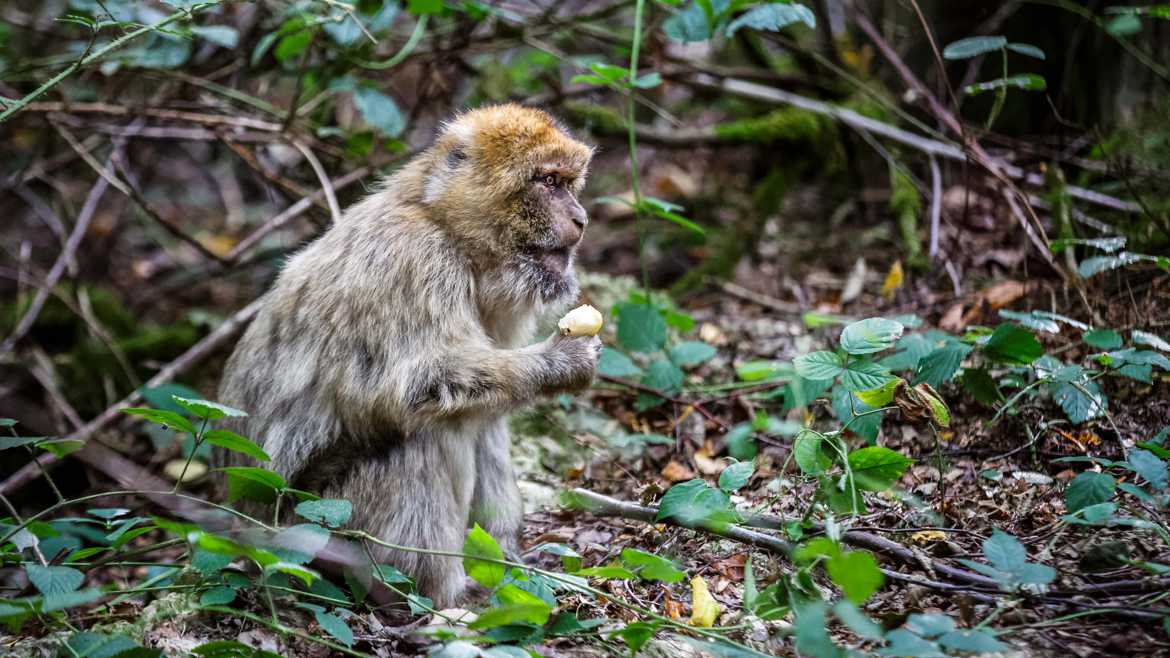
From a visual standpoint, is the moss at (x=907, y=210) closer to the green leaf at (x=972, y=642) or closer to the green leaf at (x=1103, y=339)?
the green leaf at (x=1103, y=339)

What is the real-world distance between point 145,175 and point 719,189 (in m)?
5.35

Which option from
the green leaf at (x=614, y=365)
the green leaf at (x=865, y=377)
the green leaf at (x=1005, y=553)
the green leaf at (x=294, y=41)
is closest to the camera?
the green leaf at (x=1005, y=553)

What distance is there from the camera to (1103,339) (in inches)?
162

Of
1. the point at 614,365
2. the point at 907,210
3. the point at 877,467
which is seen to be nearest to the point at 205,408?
the point at 614,365

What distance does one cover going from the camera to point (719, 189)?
26.2ft

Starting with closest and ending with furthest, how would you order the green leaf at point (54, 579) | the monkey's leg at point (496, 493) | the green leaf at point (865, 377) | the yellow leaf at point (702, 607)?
the green leaf at point (54, 579), the yellow leaf at point (702, 607), the green leaf at point (865, 377), the monkey's leg at point (496, 493)

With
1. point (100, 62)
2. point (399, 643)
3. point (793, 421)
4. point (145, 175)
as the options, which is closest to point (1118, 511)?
point (793, 421)

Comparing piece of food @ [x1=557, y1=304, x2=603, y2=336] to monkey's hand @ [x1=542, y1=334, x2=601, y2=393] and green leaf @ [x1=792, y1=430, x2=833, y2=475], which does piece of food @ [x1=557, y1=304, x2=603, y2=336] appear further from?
green leaf @ [x1=792, y1=430, x2=833, y2=475]

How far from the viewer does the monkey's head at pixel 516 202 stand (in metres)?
4.33

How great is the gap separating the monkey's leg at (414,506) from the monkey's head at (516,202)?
0.88 metres

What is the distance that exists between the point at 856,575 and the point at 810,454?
3.30 ft

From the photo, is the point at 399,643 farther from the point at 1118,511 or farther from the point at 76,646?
the point at 1118,511

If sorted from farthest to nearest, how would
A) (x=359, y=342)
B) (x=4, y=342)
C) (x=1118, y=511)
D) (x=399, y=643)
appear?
(x=4, y=342) < (x=359, y=342) < (x=399, y=643) < (x=1118, y=511)

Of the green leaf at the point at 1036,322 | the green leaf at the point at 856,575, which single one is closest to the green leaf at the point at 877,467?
the green leaf at the point at 856,575
